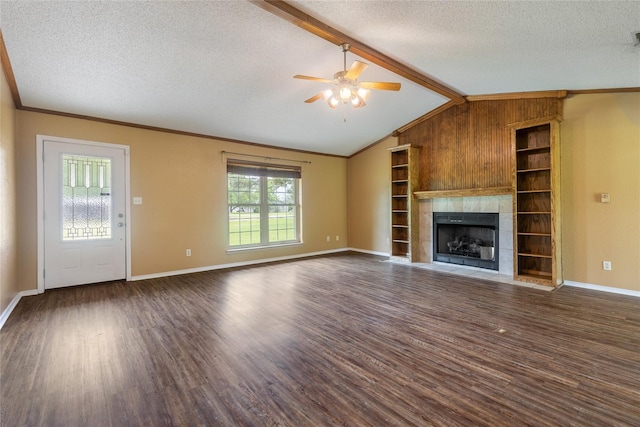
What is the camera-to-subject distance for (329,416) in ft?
5.25

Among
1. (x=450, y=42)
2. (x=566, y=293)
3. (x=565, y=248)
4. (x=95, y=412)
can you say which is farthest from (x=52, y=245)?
(x=565, y=248)

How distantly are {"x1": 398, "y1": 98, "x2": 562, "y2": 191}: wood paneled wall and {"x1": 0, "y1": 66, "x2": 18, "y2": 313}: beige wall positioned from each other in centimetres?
609

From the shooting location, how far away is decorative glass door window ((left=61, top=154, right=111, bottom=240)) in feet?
13.6

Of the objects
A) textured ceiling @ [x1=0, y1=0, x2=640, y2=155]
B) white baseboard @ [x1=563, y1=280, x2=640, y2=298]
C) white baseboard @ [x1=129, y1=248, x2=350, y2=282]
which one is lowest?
white baseboard @ [x1=563, y1=280, x2=640, y2=298]

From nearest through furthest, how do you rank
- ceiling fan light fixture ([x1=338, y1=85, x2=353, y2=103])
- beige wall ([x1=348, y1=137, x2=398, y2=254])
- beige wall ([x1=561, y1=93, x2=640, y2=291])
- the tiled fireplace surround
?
1. ceiling fan light fixture ([x1=338, y1=85, x2=353, y2=103])
2. beige wall ([x1=561, y1=93, x2=640, y2=291])
3. the tiled fireplace surround
4. beige wall ([x1=348, y1=137, x2=398, y2=254])

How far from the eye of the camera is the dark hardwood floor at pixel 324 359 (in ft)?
5.38

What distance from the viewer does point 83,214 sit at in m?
4.25

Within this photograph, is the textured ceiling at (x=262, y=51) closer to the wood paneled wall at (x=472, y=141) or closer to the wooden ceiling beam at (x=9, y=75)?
the wooden ceiling beam at (x=9, y=75)

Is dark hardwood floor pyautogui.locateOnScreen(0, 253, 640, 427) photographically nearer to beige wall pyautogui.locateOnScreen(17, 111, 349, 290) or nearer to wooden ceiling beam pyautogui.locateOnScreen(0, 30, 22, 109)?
beige wall pyautogui.locateOnScreen(17, 111, 349, 290)

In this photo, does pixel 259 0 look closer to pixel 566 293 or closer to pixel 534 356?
pixel 534 356

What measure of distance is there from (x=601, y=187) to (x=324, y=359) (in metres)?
4.41

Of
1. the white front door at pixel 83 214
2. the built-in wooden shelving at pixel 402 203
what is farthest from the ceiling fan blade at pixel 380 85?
the white front door at pixel 83 214

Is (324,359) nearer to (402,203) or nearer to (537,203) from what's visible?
(537,203)

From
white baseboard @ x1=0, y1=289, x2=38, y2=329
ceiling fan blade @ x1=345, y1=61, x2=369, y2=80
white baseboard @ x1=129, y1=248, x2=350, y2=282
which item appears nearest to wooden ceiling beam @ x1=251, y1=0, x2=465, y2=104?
ceiling fan blade @ x1=345, y1=61, x2=369, y2=80
